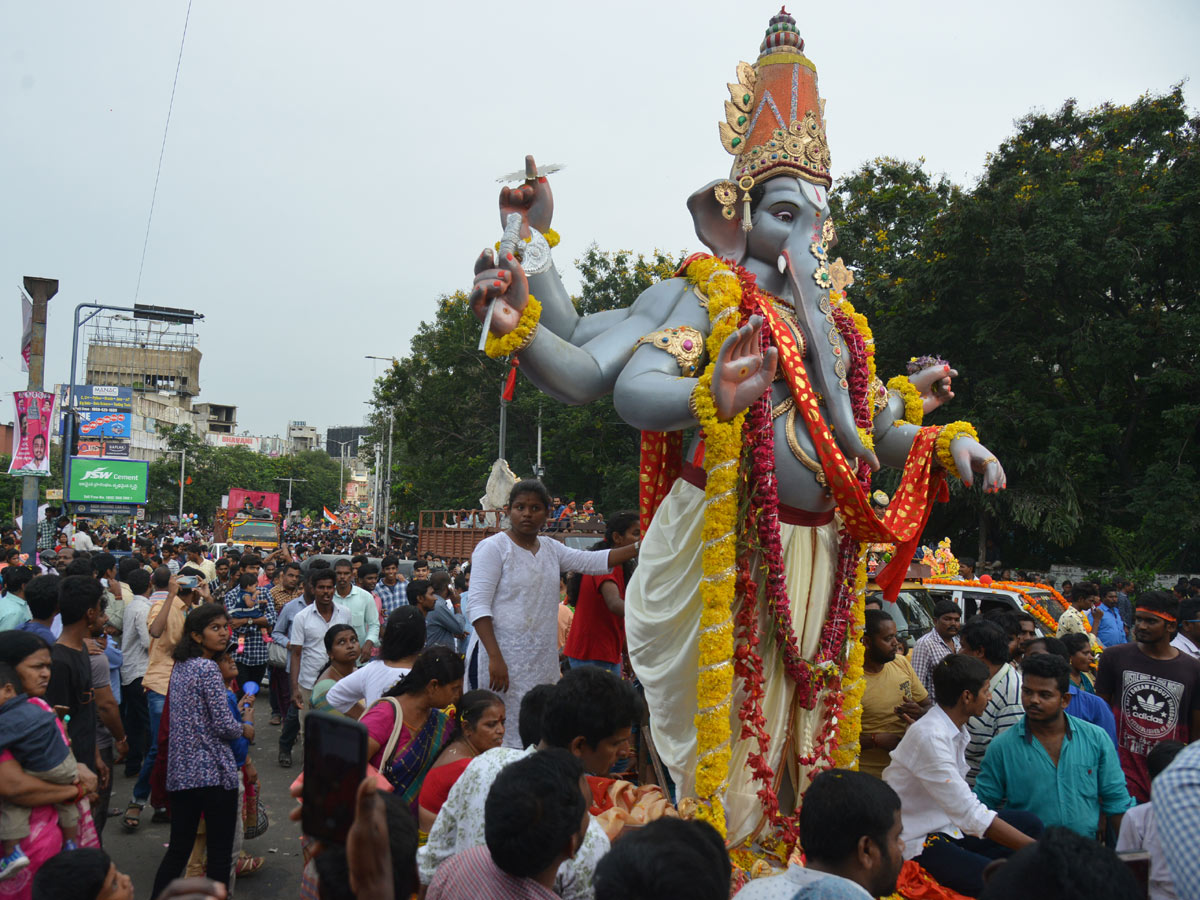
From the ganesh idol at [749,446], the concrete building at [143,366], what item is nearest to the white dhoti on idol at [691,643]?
the ganesh idol at [749,446]

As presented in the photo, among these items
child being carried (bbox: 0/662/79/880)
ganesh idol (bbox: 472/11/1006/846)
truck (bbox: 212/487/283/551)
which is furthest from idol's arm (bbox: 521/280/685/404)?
truck (bbox: 212/487/283/551)

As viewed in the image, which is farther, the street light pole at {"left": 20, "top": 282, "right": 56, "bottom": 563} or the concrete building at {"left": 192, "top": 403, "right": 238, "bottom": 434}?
the concrete building at {"left": 192, "top": 403, "right": 238, "bottom": 434}

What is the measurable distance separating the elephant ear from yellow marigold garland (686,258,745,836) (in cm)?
60

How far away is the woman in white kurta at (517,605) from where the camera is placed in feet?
14.9

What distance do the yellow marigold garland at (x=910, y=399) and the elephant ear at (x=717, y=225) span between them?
47.5 inches

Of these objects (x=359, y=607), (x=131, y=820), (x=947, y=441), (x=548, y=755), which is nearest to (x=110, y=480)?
(x=359, y=607)

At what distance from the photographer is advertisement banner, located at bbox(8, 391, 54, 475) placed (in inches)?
511

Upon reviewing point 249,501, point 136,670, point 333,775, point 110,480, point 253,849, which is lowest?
point 253,849

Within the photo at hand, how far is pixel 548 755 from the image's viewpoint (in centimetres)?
238

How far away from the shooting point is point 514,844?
2.22 meters

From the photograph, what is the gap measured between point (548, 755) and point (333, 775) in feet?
2.92

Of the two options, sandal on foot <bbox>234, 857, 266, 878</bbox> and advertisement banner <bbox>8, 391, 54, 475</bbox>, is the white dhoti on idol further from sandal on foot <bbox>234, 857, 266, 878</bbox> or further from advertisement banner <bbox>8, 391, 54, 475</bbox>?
advertisement banner <bbox>8, 391, 54, 475</bbox>

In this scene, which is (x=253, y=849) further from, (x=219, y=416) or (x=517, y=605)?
(x=219, y=416)

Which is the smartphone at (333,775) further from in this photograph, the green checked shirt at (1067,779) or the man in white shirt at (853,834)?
the green checked shirt at (1067,779)
